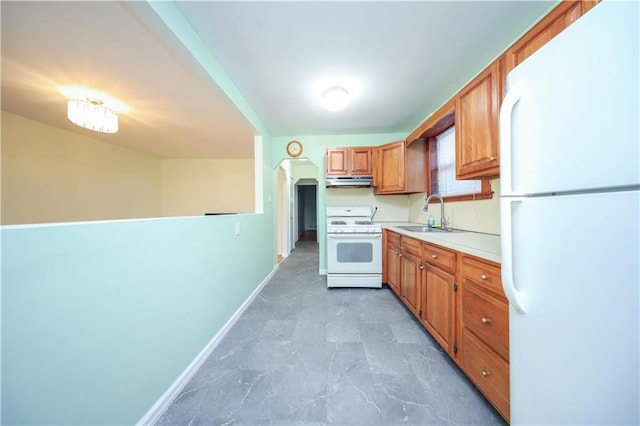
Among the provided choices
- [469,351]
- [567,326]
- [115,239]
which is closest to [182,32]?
[115,239]

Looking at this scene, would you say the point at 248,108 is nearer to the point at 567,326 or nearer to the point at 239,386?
the point at 239,386

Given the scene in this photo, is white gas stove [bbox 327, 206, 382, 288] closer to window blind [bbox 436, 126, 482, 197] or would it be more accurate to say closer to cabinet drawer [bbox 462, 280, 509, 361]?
window blind [bbox 436, 126, 482, 197]

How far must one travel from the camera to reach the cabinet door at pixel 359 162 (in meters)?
3.05

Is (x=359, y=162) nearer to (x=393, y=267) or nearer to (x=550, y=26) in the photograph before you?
(x=393, y=267)

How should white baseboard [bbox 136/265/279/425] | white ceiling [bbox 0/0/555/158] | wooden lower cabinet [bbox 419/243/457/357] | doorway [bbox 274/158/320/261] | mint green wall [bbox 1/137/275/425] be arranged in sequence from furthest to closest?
doorway [bbox 274/158/320/261]
wooden lower cabinet [bbox 419/243/457/357]
white ceiling [bbox 0/0/555/158]
white baseboard [bbox 136/265/279/425]
mint green wall [bbox 1/137/275/425]

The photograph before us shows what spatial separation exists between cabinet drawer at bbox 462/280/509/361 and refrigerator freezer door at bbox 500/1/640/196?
680 millimetres

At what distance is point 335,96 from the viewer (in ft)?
6.64

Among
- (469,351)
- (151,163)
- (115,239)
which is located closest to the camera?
(115,239)

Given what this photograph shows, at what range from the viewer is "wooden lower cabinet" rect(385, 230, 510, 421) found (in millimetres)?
1009

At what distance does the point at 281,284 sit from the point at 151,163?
13.2 ft

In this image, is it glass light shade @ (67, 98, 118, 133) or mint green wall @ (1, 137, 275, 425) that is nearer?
mint green wall @ (1, 137, 275, 425)

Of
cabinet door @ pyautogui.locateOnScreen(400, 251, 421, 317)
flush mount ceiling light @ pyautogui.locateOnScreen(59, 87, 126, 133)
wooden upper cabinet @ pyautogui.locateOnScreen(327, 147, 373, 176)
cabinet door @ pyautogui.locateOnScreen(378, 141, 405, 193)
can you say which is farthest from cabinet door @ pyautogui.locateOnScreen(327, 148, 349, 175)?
flush mount ceiling light @ pyautogui.locateOnScreen(59, 87, 126, 133)

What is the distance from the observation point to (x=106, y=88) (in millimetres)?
1916

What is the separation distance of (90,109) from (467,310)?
141 inches
